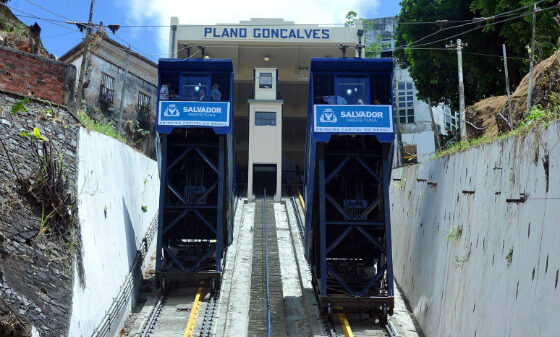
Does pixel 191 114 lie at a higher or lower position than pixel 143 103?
lower

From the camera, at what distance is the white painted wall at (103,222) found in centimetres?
988

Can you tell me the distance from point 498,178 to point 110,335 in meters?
8.07

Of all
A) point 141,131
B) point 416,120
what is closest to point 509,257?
point 141,131

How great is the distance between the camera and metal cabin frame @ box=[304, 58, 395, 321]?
13.2 metres

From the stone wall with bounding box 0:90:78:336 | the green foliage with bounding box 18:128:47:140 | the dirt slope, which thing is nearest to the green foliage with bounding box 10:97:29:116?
the stone wall with bounding box 0:90:78:336

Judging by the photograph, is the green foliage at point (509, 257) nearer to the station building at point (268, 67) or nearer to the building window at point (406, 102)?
the station building at point (268, 67)

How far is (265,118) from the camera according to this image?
3136 centimetres

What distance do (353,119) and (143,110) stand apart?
76.0 feet

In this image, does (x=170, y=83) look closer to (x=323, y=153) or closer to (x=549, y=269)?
(x=323, y=153)

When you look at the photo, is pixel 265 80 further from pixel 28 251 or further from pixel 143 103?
pixel 28 251

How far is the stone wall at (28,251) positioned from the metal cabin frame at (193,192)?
5.24 metres

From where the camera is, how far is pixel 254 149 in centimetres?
3097

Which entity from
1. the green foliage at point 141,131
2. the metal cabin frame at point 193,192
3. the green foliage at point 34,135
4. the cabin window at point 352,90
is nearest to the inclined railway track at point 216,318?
the metal cabin frame at point 193,192

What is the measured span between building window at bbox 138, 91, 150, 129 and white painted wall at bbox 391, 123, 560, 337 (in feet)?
75.5
